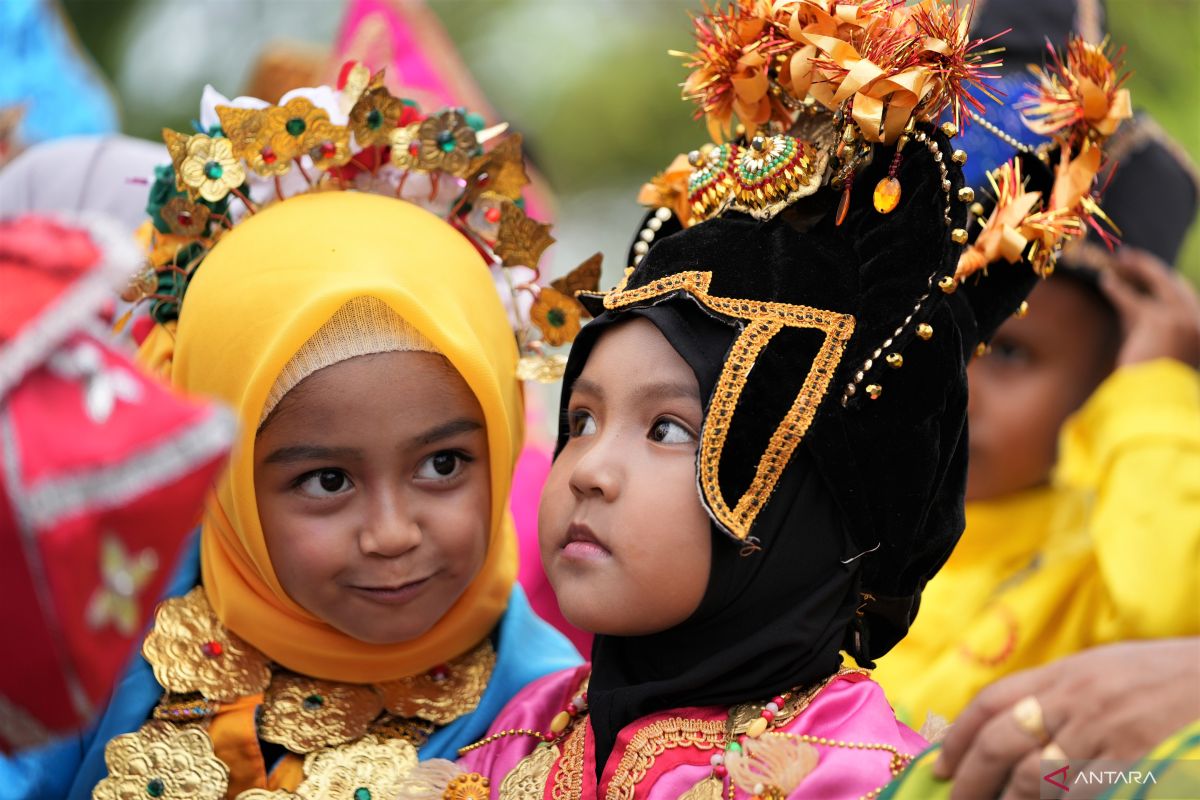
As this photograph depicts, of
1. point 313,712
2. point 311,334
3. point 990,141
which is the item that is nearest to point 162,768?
point 313,712

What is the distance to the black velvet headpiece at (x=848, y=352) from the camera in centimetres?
203

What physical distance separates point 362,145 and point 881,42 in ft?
3.19

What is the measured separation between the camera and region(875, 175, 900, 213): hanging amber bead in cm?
206

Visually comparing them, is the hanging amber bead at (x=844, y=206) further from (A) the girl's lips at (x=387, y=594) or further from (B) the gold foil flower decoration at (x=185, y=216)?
(B) the gold foil flower decoration at (x=185, y=216)

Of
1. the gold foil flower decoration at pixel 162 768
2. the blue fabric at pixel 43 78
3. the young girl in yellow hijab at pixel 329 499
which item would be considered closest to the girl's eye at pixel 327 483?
the young girl in yellow hijab at pixel 329 499

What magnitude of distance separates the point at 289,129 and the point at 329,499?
0.67m

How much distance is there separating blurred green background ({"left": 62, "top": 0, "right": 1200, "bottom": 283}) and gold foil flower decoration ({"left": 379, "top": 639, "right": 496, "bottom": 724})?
260 inches

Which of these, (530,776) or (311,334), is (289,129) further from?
(530,776)

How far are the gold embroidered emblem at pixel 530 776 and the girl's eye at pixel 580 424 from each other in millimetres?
486

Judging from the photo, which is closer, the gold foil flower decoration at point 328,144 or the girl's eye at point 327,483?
the girl's eye at point 327,483

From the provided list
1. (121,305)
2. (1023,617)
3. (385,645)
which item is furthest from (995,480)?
(121,305)

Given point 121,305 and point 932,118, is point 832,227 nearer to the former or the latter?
point 932,118

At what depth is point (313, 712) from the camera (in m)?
2.44

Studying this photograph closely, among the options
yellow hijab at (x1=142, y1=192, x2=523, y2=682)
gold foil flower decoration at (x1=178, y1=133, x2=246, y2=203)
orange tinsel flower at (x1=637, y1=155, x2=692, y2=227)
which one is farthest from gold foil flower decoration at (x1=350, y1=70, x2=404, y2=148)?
orange tinsel flower at (x1=637, y1=155, x2=692, y2=227)
